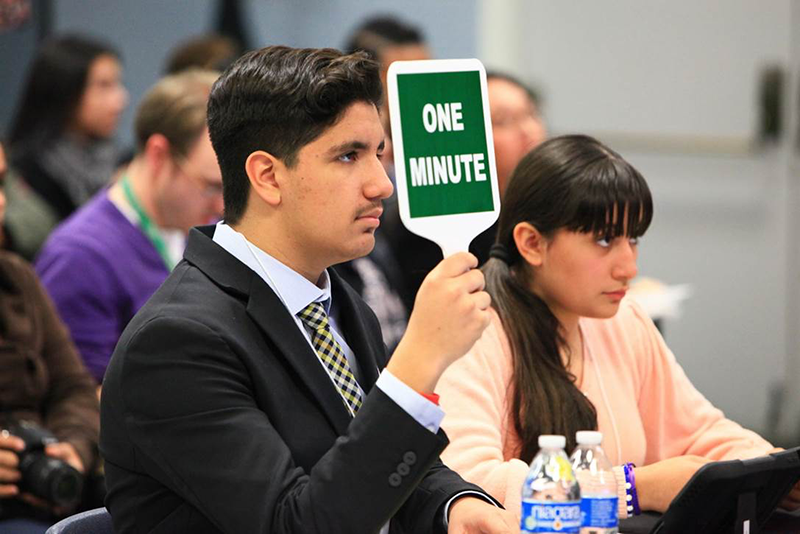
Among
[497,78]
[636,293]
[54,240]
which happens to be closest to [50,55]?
[54,240]

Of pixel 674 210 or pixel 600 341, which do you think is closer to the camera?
pixel 600 341

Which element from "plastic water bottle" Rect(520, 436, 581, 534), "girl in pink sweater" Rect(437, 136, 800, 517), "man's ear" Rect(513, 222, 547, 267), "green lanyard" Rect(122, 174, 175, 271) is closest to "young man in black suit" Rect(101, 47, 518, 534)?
"plastic water bottle" Rect(520, 436, 581, 534)

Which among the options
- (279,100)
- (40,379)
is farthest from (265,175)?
(40,379)

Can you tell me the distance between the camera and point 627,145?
18.3 ft

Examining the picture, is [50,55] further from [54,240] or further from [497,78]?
[497,78]

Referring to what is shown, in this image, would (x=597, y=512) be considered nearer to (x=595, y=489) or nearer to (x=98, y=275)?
(x=595, y=489)

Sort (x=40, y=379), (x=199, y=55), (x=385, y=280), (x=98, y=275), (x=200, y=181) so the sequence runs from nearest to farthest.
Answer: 1. (x=40, y=379)
2. (x=98, y=275)
3. (x=200, y=181)
4. (x=385, y=280)
5. (x=199, y=55)

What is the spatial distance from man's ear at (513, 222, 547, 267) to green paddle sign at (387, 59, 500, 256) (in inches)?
28.5

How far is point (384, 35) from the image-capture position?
191 inches

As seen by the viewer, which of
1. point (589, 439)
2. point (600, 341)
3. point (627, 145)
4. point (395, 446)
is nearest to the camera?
point (395, 446)

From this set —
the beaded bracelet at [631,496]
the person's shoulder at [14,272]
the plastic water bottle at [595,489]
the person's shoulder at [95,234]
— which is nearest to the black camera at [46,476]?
the person's shoulder at [14,272]

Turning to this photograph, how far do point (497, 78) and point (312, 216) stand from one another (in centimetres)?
230

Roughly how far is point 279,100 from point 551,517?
0.67 m

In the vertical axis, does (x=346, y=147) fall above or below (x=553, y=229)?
above
